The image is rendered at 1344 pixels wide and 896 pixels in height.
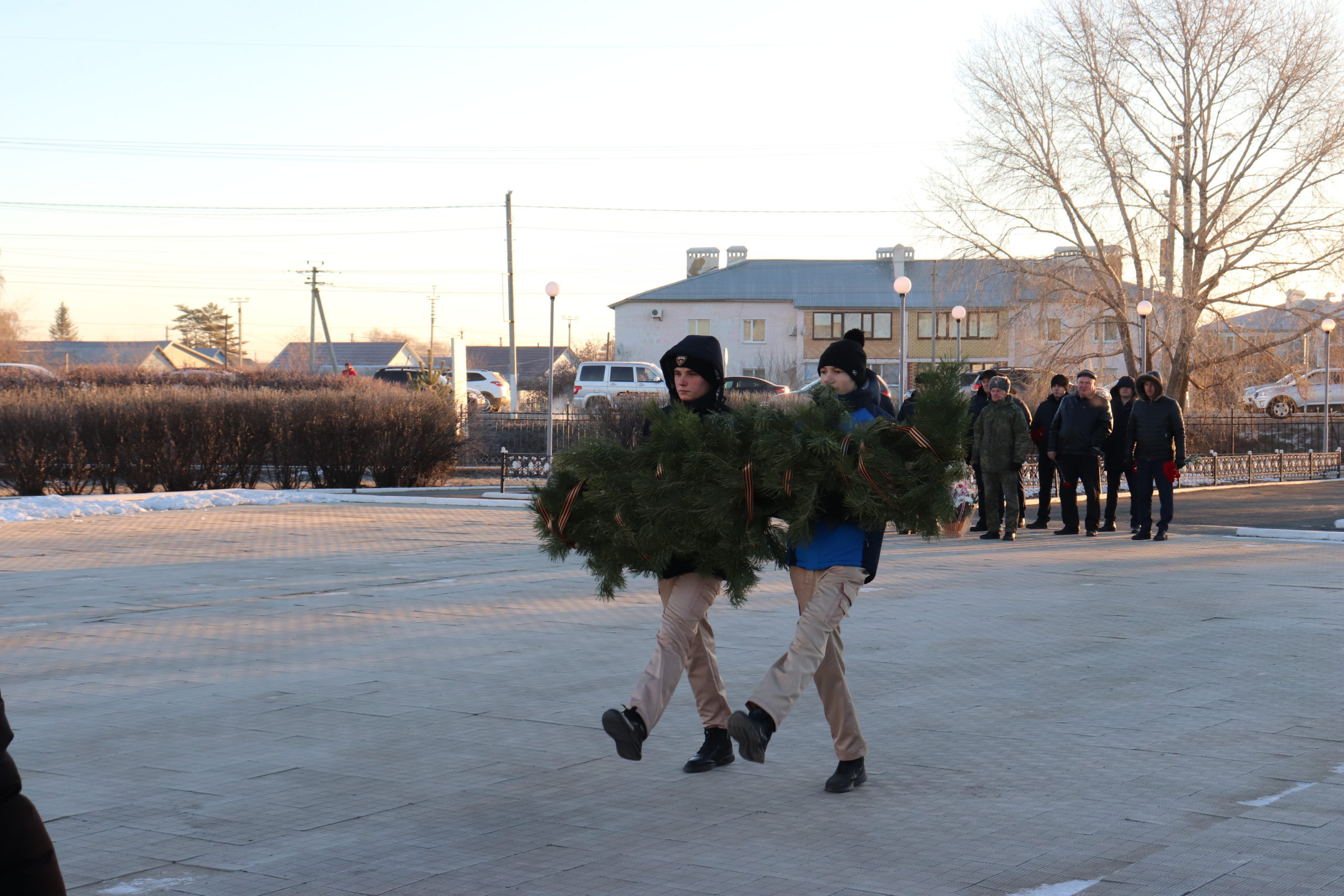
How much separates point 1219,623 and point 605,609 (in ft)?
13.9

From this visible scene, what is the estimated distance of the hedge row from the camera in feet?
69.8

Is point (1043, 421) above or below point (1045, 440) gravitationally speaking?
above

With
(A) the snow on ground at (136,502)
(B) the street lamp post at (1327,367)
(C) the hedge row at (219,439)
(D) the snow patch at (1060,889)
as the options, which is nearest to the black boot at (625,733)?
(D) the snow patch at (1060,889)

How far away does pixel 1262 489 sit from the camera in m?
24.6

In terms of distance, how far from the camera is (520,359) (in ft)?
458

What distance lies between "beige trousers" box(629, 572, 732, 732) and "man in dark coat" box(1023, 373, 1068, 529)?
11580 mm

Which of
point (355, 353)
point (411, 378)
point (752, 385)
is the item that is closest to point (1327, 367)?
point (752, 385)

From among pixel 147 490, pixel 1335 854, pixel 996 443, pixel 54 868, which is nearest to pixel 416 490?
pixel 147 490

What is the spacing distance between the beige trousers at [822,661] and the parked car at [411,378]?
1014 inches

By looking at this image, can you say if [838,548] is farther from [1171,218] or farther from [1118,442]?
[1171,218]

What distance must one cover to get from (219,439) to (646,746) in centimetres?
1815

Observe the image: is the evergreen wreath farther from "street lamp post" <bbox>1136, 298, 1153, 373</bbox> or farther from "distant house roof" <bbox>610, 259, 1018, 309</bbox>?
"distant house roof" <bbox>610, 259, 1018, 309</bbox>

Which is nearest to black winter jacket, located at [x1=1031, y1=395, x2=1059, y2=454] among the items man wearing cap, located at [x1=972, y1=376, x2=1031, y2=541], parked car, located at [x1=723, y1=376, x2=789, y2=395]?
man wearing cap, located at [x1=972, y1=376, x2=1031, y2=541]

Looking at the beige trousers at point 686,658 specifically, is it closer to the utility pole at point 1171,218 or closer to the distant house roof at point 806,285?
the utility pole at point 1171,218
